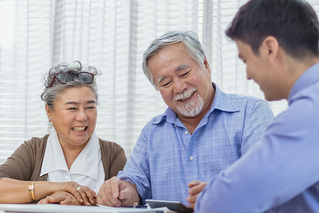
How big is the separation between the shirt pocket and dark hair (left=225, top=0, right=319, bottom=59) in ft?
2.30

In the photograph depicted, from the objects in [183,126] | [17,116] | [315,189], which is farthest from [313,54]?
[17,116]

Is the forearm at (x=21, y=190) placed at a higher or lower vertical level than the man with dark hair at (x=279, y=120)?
lower

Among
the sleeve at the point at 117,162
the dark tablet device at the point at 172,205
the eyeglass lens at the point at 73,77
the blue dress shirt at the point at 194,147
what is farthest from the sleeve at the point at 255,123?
the eyeglass lens at the point at 73,77

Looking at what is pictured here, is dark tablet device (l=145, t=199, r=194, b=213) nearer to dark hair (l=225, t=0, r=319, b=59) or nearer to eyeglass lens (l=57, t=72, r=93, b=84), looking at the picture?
dark hair (l=225, t=0, r=319, b=59)

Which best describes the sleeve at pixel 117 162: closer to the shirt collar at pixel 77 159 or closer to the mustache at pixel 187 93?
the shirt collar at pixel 77 159

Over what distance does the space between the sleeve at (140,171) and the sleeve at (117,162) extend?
0.36m

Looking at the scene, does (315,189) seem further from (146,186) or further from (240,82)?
(240,82)

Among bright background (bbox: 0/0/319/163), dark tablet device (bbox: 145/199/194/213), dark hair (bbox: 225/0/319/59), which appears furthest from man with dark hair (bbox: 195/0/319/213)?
bright background (bbox: 0/0/319/163)

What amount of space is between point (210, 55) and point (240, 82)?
331mm

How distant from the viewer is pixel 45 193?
4.92 feet

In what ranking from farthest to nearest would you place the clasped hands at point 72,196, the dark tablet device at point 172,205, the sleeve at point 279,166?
1. the clasped hands at point 72,196
2. the dark tablet device at point 172,205
3. the sleeve at point 279,166

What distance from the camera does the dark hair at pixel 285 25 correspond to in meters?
0.72

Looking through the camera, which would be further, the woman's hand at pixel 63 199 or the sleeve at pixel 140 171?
the sleeve at pixel 140 171

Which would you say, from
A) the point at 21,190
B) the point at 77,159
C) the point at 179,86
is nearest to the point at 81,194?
the point at 21,190
